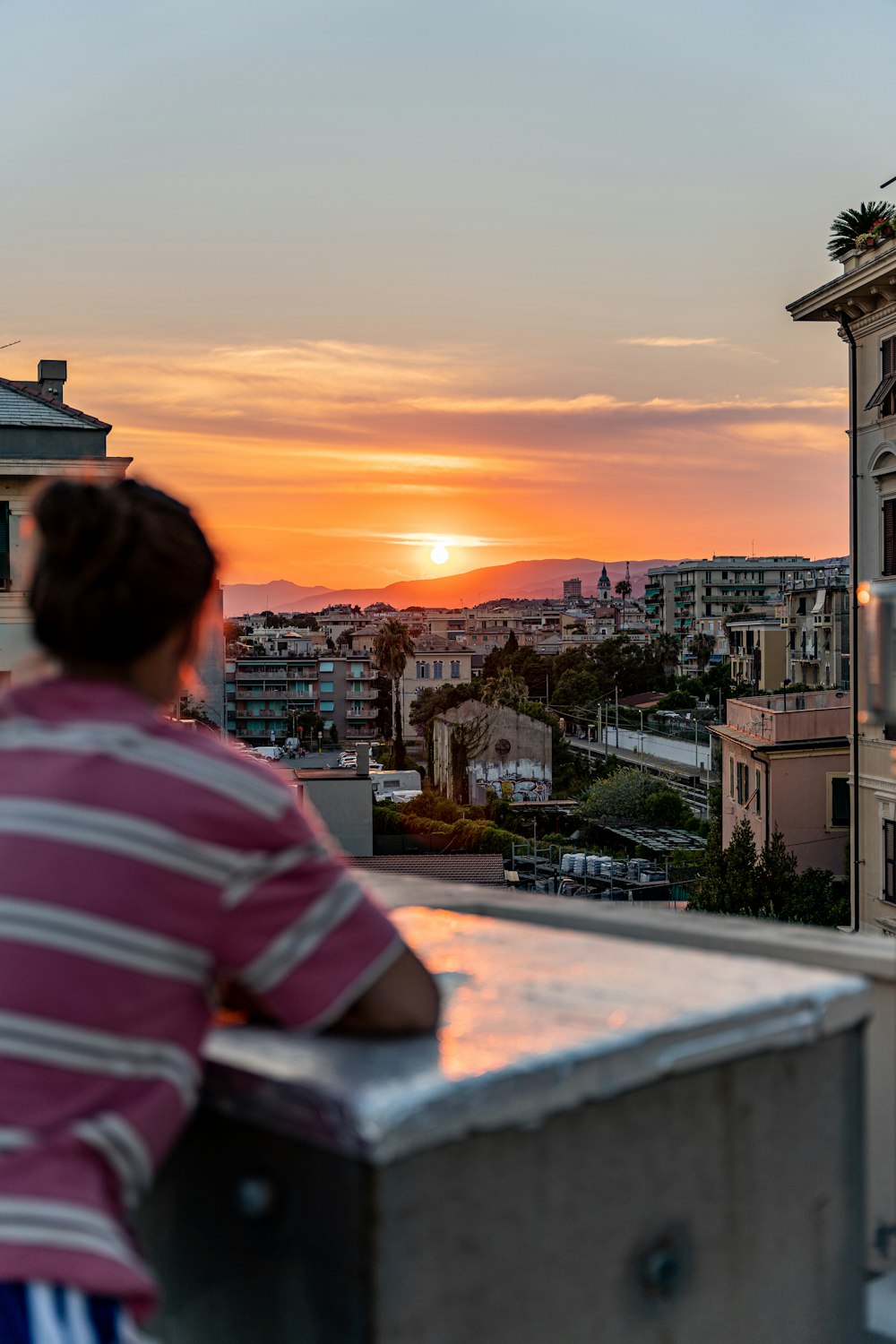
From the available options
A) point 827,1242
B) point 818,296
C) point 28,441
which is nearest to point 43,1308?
point 827,1242

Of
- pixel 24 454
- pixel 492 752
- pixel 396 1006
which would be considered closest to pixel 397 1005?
pixel 396 1006

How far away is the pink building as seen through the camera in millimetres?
28188

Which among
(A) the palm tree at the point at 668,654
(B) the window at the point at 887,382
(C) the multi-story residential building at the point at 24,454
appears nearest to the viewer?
(C) the multi-story residential building at the point at 24,454

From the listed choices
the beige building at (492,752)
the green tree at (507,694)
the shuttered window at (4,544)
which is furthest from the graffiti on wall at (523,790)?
the shuttered window at (4,544)

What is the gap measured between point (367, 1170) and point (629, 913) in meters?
0.97

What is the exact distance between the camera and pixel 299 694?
118 metres

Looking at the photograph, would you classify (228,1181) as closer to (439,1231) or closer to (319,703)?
(439,1231)

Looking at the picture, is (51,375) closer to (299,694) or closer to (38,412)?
(38,412)

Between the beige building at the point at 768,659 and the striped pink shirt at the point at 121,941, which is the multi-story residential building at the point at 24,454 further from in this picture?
the beige building at the point at 768,659

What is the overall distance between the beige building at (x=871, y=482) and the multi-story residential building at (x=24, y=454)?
10404mm

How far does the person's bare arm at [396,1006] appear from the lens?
149cm

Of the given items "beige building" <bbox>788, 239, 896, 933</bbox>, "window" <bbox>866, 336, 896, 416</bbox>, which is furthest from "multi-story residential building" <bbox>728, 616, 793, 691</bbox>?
"window" <bbox>866, 336, 896, 416</bbox>

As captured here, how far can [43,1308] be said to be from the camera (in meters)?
1.28

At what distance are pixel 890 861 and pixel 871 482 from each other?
547 cm
